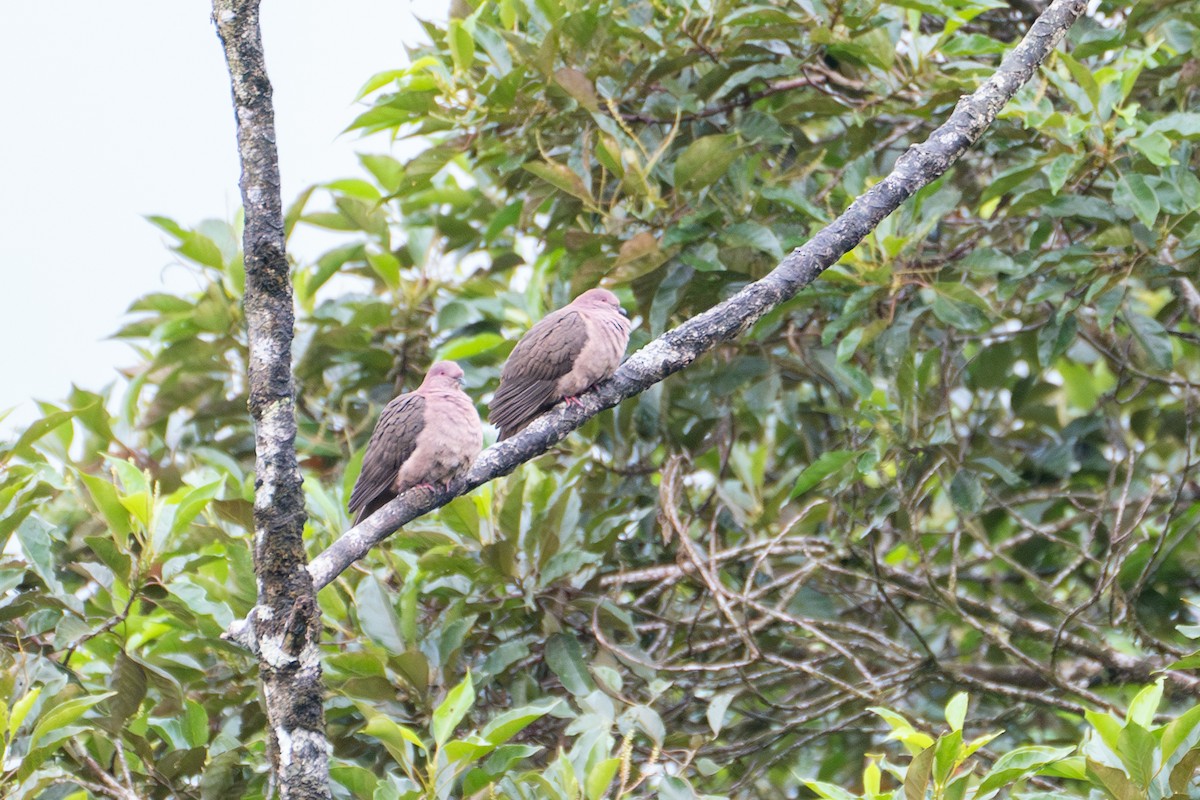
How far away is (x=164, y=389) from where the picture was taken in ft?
15.6

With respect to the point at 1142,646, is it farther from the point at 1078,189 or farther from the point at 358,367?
the point at 358,367

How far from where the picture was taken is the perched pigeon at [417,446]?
3488 millimetres

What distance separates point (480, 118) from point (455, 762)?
2.29 metres

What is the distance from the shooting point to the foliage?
12.0 ft

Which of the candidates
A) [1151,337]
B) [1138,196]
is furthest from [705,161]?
[1151,337]

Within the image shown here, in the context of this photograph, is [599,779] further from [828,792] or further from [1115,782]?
[1115,782]

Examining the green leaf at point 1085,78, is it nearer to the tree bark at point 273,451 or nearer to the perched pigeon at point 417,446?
the perched pigeon at point 417,446

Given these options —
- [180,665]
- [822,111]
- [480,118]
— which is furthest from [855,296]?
[180,665]

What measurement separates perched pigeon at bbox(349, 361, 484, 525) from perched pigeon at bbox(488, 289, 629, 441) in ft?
0.46

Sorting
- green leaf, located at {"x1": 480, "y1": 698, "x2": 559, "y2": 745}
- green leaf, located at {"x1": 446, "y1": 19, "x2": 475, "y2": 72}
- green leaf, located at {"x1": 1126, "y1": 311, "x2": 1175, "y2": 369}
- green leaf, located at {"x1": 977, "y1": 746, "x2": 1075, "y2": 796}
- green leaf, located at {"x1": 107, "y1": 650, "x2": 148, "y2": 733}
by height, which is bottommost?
green leaf, located at {"x1": 977, "y1": 746, "x2": 1075, "y2": 796}

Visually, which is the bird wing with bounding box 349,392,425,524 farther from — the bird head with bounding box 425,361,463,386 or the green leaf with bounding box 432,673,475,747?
the green leaf with bounding box 432,673,475,747

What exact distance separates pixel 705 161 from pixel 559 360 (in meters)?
0.89

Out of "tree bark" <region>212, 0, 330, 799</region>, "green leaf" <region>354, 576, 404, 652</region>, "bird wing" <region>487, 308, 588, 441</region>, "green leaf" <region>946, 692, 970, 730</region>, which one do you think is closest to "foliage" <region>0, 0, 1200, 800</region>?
"green leaf" <region>354, 576, 404, 652</region>

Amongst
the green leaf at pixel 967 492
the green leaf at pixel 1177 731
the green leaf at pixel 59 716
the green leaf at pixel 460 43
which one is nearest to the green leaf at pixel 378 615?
the green leaf at pixel 59 716
